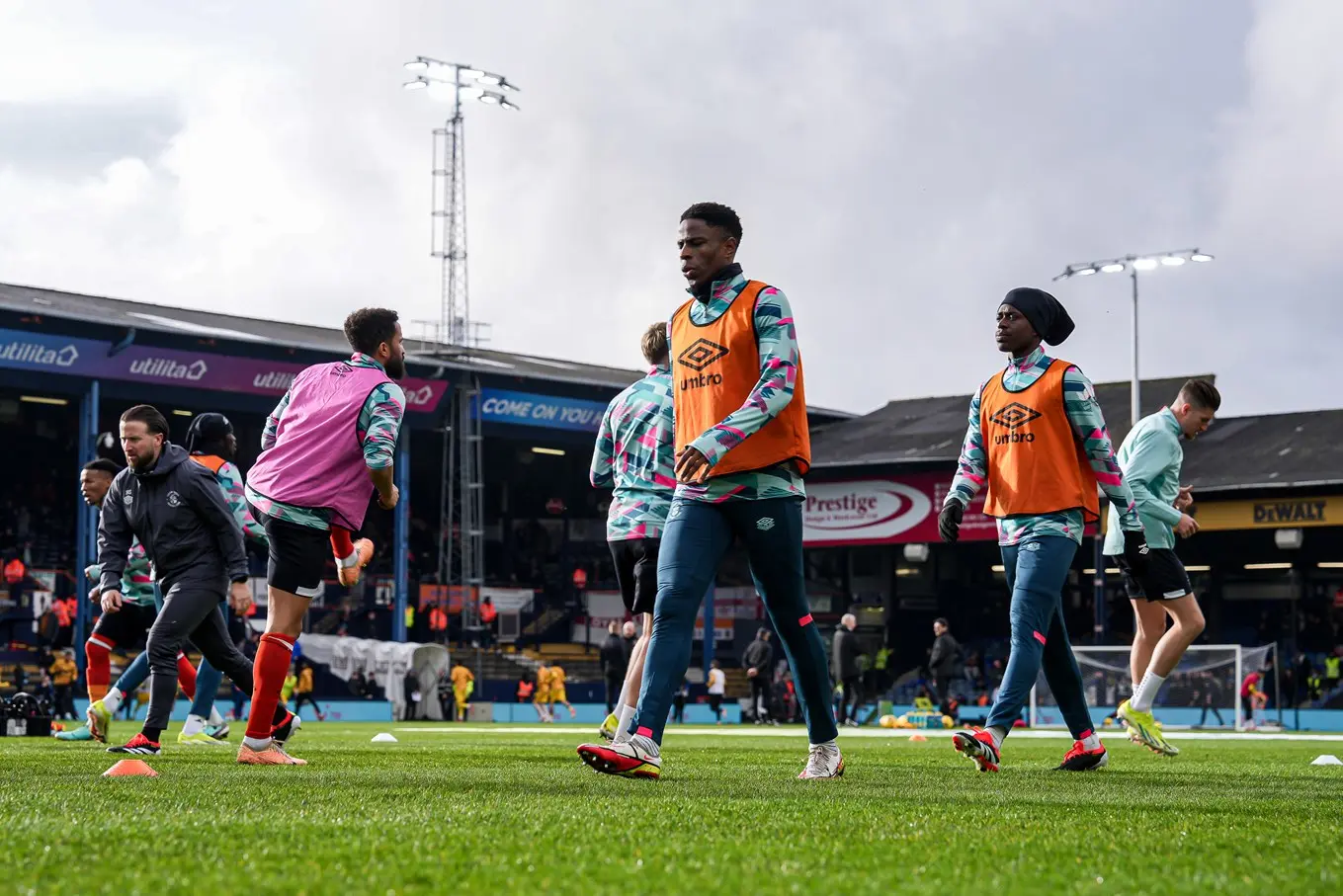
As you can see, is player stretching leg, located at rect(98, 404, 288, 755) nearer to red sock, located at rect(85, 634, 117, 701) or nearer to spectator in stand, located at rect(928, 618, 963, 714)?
red sock, located at rect(85, 634, 117, 701)

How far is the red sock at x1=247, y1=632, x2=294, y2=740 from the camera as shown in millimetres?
6309

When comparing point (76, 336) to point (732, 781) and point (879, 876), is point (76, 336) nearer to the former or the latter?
point (732, 781)

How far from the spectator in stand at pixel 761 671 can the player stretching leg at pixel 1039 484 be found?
21.3 metres

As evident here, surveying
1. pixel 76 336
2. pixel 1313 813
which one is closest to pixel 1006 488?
pixel 1313 813

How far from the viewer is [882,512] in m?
39.0

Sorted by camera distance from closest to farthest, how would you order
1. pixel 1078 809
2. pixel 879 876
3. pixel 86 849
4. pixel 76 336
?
pixel 879 876
pixel 86 849
pixel 1078 809
pixel 76 336

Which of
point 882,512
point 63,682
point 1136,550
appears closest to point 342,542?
point 1136,550

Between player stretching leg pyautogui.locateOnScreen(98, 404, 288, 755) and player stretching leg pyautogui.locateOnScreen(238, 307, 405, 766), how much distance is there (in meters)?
1.02

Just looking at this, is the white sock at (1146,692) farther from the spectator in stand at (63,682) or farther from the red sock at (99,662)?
the spectator in stand at (63,682)

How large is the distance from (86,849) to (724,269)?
327 cm

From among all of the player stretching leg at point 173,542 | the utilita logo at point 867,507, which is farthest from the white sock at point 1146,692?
the utilita logo at point 867,507

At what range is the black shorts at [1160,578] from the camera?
27.9 feet

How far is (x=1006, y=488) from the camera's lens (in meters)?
6.81

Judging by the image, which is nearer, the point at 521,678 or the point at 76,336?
the point at 76,336
